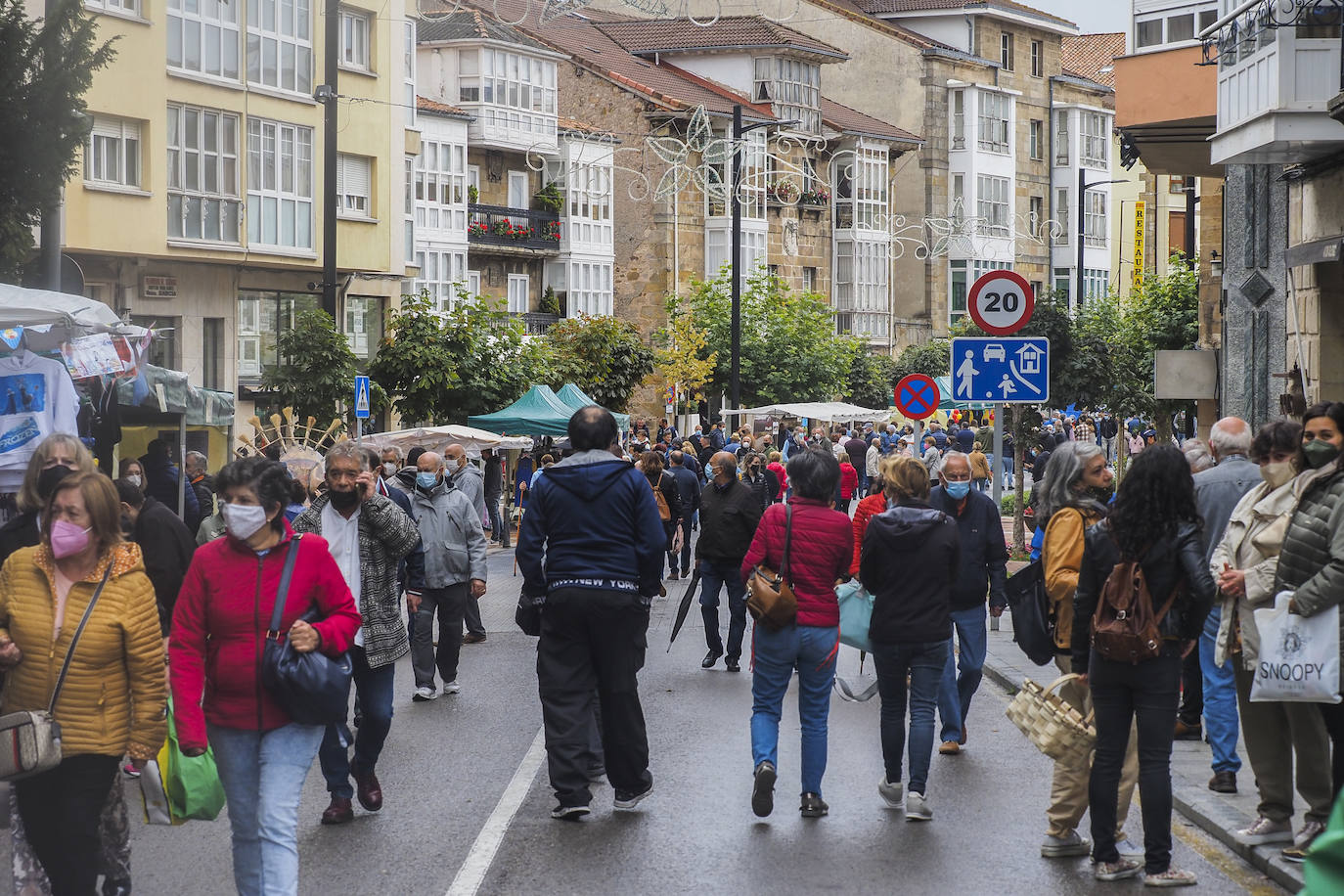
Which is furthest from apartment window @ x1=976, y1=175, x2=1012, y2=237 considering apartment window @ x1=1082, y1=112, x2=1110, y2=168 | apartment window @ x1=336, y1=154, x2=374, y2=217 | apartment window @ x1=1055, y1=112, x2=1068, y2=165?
apartment window @ x1=336, y1=154, x2=374, y2=217

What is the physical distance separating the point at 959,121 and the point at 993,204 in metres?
4.17

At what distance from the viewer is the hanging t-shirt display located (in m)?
11.5

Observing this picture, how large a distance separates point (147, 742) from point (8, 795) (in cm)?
217

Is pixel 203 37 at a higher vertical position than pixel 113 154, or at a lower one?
higher

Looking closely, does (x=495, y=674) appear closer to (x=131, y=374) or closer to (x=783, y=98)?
(x=131, y=374)

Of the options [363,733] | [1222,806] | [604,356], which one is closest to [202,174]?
[604,356]

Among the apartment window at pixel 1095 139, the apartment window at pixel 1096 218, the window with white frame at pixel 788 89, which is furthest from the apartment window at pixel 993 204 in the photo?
the window with white frame at pixel 788 89

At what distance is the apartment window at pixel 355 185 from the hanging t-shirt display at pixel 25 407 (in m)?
25.9

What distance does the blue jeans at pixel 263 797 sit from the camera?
19.9ft

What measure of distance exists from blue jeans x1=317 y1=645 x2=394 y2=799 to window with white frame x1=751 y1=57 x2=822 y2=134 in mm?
59851

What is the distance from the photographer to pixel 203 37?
3256 cm

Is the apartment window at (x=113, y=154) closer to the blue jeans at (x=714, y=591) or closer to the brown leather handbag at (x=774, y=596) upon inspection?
the blue jeans at (x=714, y=591)

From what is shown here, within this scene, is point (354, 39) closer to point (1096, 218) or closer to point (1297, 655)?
point (1297, 655)

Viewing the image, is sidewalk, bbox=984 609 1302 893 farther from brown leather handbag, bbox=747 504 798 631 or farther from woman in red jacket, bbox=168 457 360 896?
woman in red jacket, bbox=168 457 360 896
